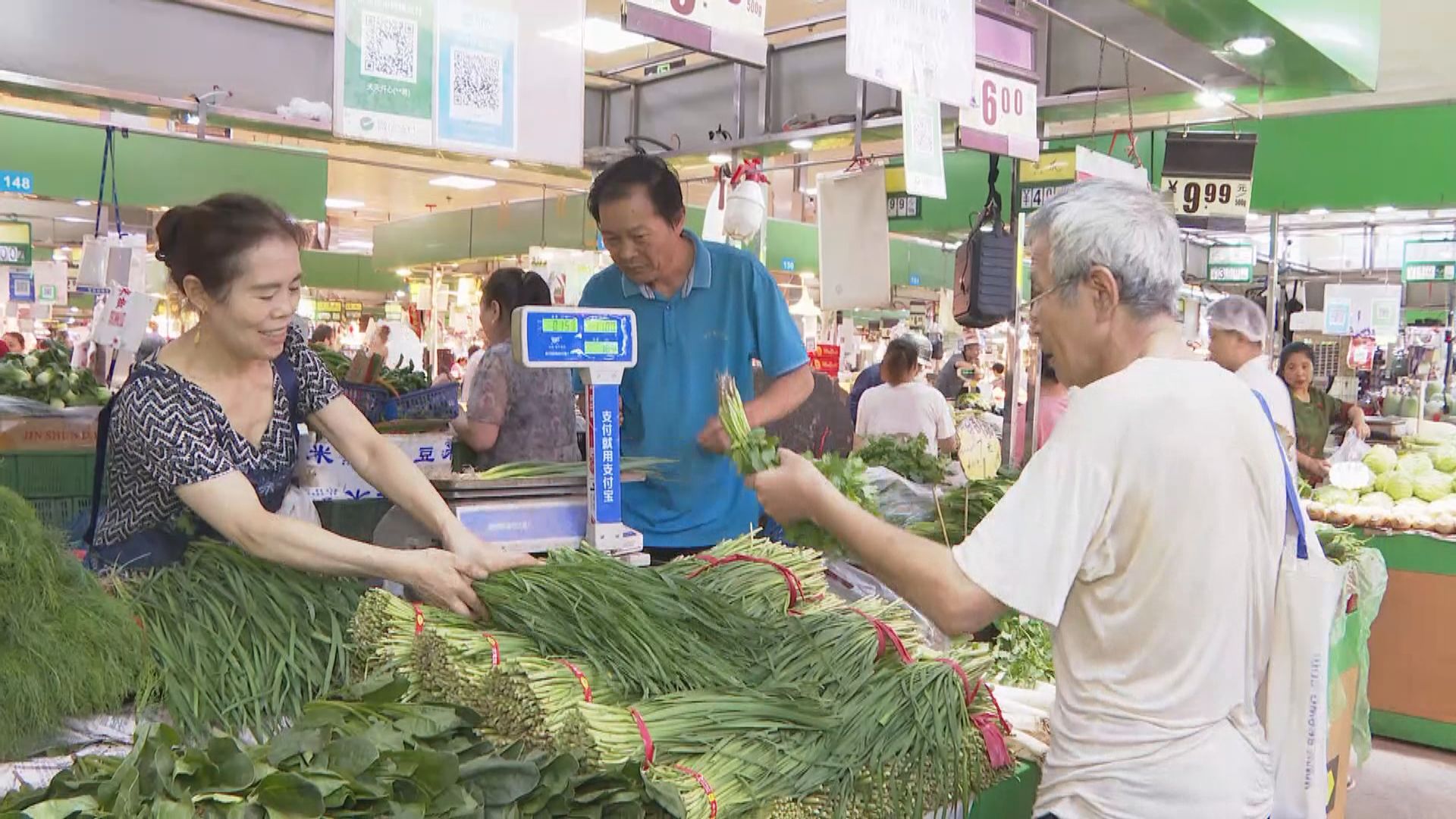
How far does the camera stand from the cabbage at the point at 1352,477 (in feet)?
19.4

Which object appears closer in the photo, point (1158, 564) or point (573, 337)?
point (1158, 564)

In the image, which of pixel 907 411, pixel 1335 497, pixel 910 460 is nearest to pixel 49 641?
pixel 910 460

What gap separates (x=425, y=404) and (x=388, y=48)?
1192 mm

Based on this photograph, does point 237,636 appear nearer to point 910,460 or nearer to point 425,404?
point 425,404

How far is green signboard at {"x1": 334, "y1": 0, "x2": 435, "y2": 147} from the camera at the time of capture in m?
3.03

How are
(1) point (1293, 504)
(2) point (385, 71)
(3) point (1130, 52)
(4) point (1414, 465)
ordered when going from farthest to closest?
(4) point (1414, 465)
(3) point (1130, 52)
(2) point (385, 71)
(1) point (1293, 504)

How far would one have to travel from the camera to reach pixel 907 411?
7422 mm

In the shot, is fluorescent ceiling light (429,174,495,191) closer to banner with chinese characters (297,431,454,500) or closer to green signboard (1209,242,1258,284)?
green signboard (1209,242,1258,284)

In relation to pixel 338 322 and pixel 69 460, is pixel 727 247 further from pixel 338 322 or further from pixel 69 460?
pixel 338 322

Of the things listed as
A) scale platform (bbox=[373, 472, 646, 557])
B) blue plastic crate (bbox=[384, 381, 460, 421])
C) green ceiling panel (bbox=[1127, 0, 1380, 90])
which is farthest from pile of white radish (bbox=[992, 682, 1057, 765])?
green ceiling panel (bbox=[1127, 0, 1380, 90])

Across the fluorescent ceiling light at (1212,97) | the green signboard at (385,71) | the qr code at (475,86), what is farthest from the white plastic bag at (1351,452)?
the green signboard at (385,71)

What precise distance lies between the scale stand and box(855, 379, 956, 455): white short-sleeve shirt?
16.5 ft

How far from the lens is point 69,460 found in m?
4.94

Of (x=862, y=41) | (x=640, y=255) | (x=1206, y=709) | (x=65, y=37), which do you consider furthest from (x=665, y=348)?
(x=65, y=37)
